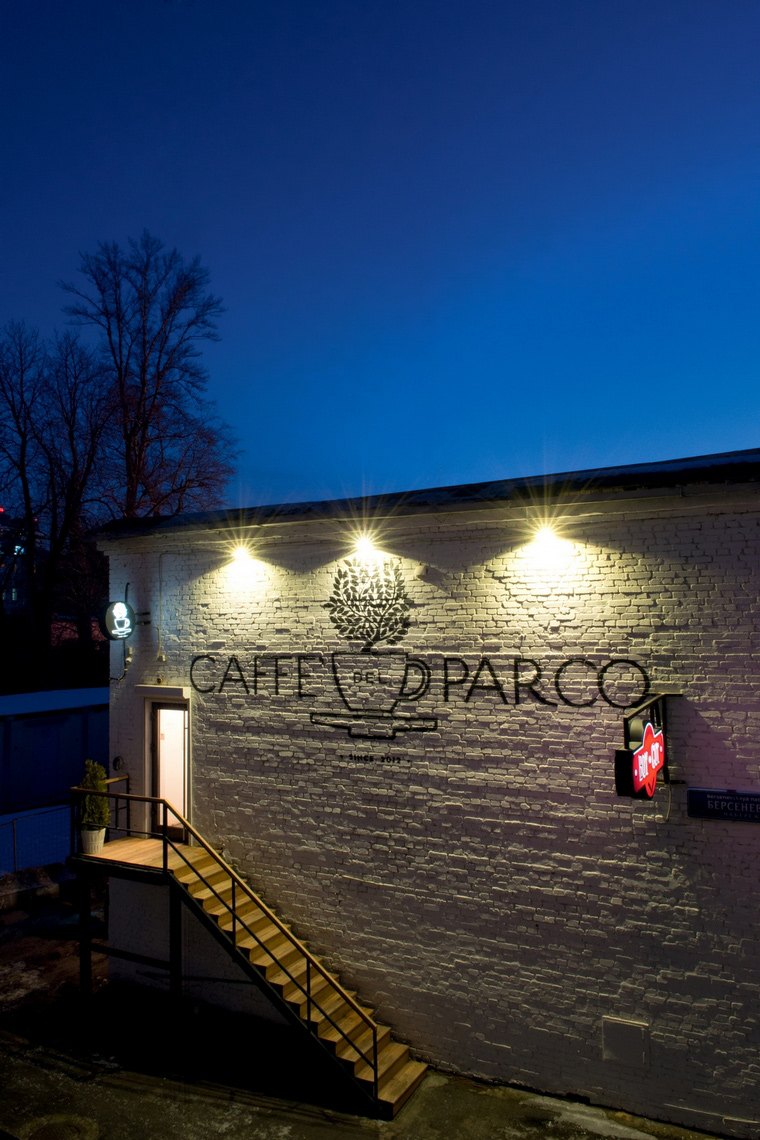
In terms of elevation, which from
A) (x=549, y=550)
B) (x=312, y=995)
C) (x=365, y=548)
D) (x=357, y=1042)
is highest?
(x=365, y=548)

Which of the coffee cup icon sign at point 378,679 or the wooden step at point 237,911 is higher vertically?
the coffee cup icon sign at point 378,679

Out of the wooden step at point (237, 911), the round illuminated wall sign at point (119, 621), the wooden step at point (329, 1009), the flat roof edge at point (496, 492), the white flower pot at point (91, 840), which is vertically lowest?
the wooden step at point (329, 1009)

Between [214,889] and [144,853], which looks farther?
[144,853]

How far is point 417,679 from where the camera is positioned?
8922mm

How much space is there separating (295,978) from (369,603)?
4.84 m

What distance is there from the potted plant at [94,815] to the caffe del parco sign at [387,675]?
2.23 m

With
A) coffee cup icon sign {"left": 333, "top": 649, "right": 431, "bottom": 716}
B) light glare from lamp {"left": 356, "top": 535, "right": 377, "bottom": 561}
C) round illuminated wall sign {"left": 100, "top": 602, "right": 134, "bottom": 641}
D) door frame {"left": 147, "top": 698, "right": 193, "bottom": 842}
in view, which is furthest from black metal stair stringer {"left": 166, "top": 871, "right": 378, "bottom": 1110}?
light glare from lamp {"left": 356, "top": 535, "right": 377, "bottom": 561}

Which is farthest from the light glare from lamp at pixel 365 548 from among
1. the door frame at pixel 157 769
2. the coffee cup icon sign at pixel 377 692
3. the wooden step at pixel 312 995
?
the wooden step at pixel 312 995

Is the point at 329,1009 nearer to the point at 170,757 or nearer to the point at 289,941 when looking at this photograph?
the point at 289,941

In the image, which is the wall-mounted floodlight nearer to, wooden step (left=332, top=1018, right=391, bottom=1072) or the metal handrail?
the metal handrail

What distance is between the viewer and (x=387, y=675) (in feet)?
30.0

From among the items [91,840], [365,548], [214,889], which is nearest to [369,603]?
[365,548]

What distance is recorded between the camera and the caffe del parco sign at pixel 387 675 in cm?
802

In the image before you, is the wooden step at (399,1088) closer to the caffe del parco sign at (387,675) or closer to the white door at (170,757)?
the caffe del parco sign at (387,675)
